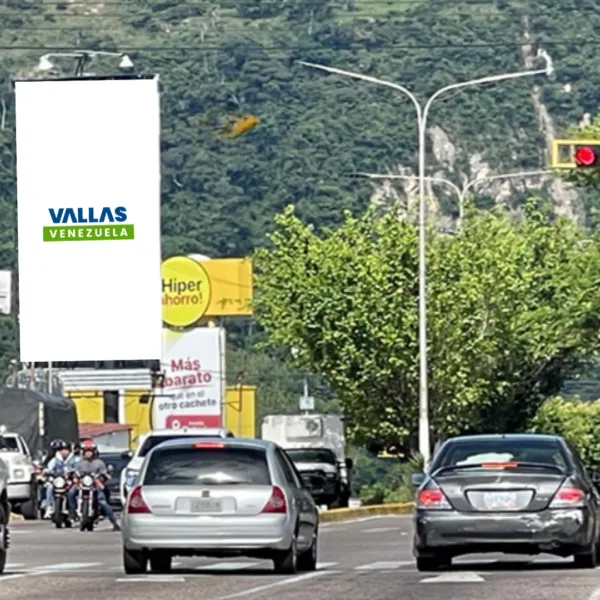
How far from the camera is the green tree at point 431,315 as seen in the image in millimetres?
70188

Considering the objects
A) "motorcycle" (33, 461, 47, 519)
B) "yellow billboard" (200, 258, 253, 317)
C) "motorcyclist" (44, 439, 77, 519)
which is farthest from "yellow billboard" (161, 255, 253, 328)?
"motorcyclist" (44, 439, 77, 519)

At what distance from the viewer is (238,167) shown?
19825 centimetres

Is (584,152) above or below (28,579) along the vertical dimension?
above

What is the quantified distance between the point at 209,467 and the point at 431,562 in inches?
97.7

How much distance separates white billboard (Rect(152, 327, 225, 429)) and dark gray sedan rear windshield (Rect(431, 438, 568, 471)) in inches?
3515

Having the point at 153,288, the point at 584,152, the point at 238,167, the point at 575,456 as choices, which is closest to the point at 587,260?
the point at 153,288

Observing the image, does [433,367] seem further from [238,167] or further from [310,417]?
[238,167]

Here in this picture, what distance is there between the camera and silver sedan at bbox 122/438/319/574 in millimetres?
25297

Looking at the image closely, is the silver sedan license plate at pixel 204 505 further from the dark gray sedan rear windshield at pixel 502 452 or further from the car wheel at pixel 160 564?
the dark gray sedan rear windshield at pixel 502 452

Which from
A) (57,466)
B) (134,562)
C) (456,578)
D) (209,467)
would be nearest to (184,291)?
(57,466)

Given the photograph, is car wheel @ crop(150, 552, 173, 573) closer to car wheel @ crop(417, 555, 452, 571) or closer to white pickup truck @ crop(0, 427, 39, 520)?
car wheel @ crop(417, 555, 452, 571)

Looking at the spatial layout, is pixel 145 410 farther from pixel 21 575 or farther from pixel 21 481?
pixel 21 575

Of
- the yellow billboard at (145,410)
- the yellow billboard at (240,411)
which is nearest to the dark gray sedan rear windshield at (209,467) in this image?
the yellow billboard at (145,410)

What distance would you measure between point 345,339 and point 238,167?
419 feet
